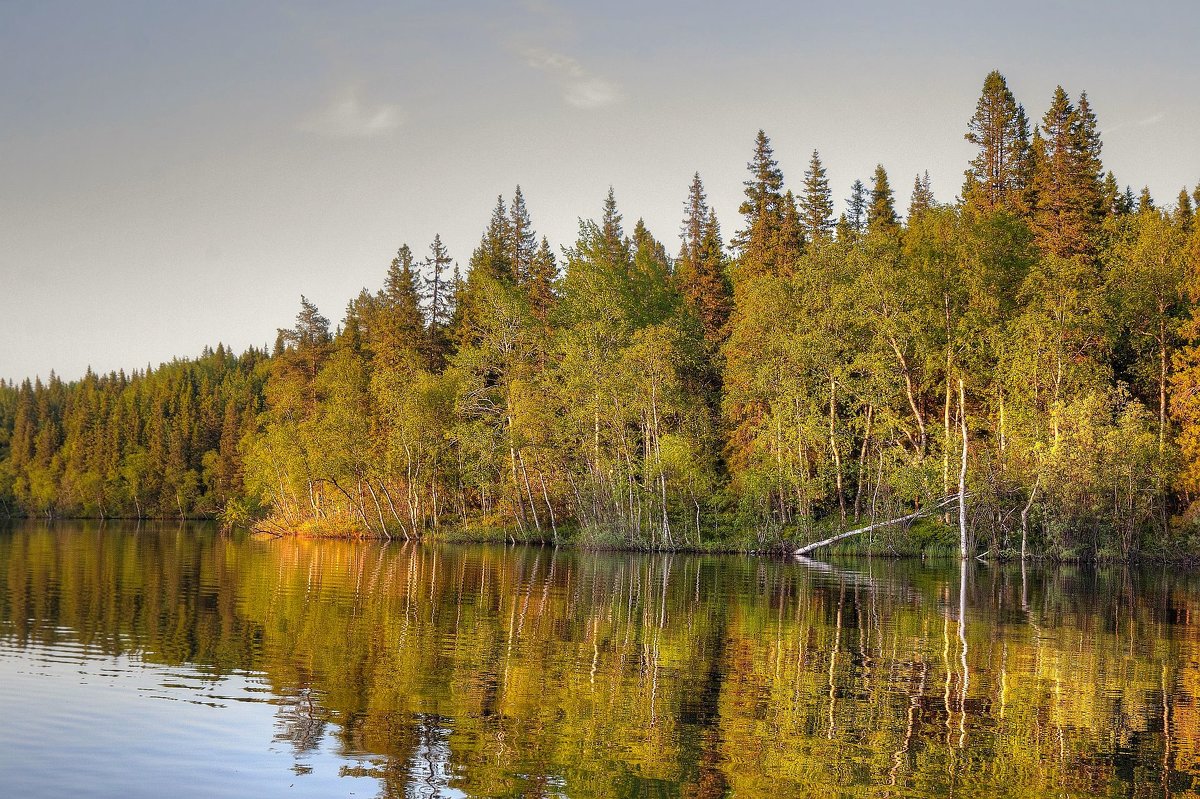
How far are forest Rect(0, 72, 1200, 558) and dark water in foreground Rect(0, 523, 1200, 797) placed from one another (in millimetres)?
20717

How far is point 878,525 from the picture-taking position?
51.2m

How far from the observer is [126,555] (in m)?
47.6

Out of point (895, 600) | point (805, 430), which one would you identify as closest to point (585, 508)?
point (805, 430)

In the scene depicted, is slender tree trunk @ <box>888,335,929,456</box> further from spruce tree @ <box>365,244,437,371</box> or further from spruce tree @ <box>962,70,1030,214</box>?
spruce tree @ <box>365,244,437,371</box>

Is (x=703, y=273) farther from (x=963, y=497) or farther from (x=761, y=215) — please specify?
(x=963, y=497)

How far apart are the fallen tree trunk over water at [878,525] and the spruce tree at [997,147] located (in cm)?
2810

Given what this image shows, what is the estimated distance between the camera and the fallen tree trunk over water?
164ft

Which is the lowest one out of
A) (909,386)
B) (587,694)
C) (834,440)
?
(587,694)

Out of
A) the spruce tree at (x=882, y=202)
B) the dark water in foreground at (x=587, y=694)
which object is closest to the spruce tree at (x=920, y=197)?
the spruce tree at (x=882, y=202)

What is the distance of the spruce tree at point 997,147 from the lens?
71.8 meters

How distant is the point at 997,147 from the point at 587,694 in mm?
69715

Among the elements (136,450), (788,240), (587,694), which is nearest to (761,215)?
(788,240)

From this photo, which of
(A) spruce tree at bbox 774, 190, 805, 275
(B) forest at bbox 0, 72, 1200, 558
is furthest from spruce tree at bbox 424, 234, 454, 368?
(A) spruce tree at bbox 774, 190, 805, 275

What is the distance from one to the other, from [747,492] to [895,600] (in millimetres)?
26746
